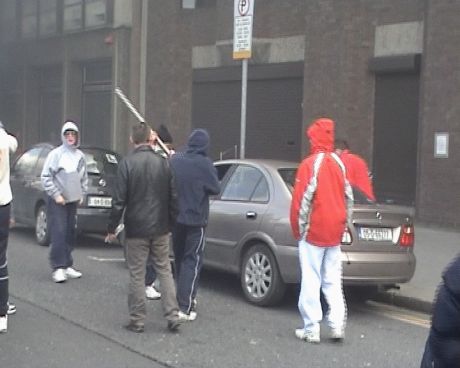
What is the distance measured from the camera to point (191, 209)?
7113mm

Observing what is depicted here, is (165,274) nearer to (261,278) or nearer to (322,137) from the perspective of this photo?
(261,278)

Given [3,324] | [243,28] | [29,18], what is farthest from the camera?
[29,18]

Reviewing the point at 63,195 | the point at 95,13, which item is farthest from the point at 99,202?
the point at 95,13

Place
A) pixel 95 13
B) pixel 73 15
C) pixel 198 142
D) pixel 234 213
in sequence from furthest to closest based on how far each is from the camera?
pixel 73 15, pixel 95 13, pixel 234 213, pixel 198 142

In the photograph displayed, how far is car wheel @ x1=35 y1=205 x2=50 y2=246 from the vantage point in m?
11.9

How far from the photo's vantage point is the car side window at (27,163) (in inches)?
502

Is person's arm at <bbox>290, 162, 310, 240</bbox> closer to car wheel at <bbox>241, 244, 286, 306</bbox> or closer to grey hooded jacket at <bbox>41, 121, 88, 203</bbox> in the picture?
car wheel at <bbox>241, 244, 286, 306</bbox>

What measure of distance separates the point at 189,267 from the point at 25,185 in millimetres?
6201

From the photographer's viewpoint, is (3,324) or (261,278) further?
(261,278)

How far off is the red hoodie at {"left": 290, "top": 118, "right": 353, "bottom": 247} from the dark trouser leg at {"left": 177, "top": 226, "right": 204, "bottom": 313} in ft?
3.30

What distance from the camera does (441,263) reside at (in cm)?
1066

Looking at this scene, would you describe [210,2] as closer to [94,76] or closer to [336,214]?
[94,76]

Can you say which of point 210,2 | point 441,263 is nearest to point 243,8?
point 441,263

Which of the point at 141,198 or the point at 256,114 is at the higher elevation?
the point at 256,114
